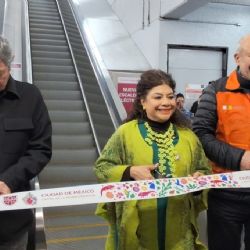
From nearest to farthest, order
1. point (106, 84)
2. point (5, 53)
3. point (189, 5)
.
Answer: point (5, 53) → point (106, 84) → point (189, 5)

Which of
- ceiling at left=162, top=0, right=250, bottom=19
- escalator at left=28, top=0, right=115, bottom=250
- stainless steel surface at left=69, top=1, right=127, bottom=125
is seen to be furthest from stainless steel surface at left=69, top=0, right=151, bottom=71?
ceiling at left=162, top=0, right=250, bottom=19

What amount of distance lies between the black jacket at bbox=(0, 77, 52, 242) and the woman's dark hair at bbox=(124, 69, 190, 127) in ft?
1.65

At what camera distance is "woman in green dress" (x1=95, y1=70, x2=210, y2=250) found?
2121 millimetres

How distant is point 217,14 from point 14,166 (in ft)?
26.1

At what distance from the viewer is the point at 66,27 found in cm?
1001

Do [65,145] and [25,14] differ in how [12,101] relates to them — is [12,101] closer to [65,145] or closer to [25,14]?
[65,145]

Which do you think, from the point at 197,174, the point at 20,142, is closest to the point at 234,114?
the point at 197,174

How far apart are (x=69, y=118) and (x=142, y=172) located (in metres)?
5.08

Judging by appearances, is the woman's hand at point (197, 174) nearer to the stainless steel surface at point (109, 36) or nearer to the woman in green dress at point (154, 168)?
the woman in green dress at point (154, 168)

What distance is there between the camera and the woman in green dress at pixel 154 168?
6.96 feet

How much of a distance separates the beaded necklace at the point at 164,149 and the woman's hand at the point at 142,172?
0.10m

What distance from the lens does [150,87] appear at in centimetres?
219

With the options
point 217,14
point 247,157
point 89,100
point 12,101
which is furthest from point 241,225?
point 217,14

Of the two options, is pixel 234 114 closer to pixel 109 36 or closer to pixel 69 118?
pixel 69 118
